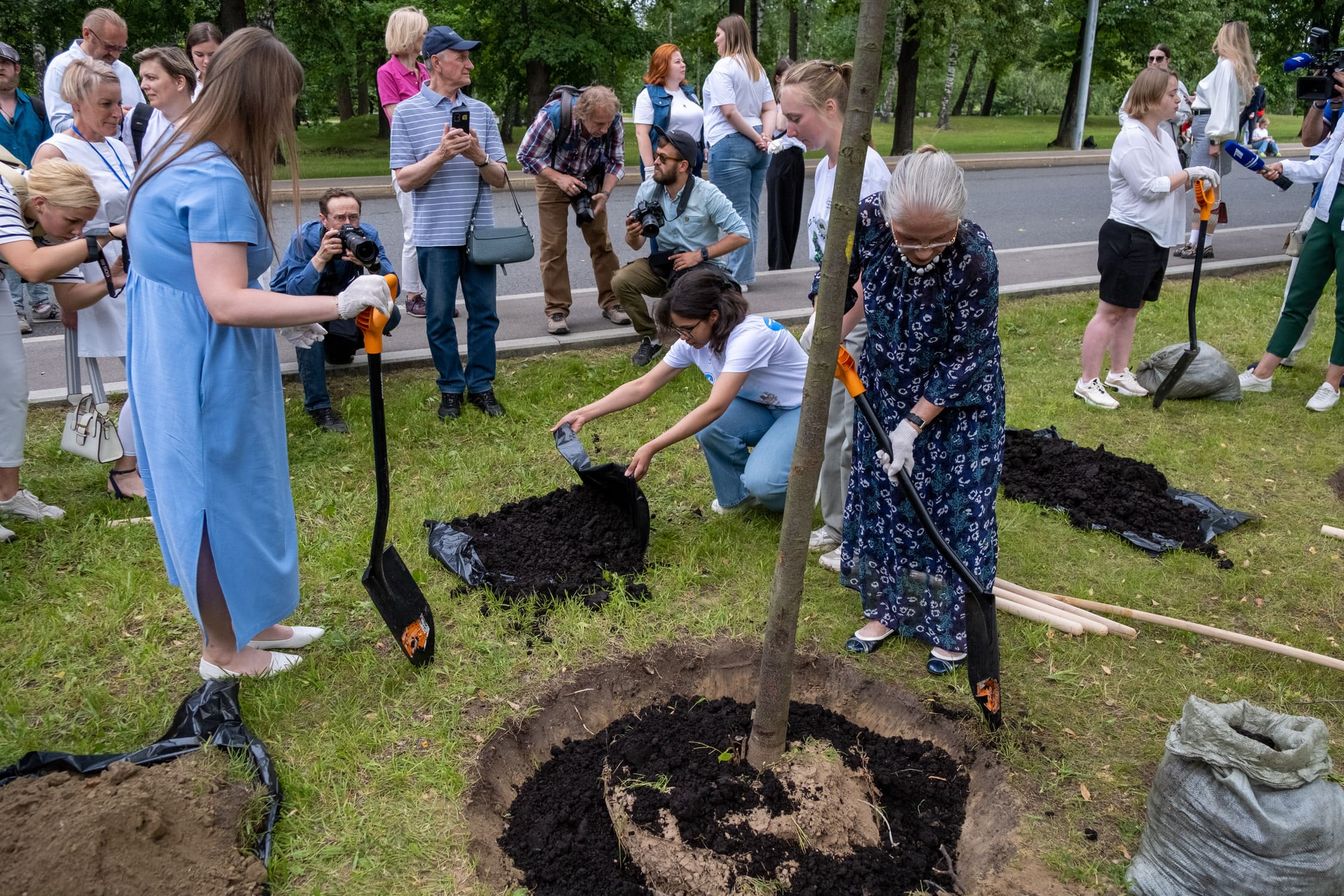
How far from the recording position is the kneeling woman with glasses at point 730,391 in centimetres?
399

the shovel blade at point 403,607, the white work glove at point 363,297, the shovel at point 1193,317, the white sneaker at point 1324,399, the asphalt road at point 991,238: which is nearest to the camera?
the white work glove at point 363,297

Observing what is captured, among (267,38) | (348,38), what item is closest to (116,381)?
(267,38)

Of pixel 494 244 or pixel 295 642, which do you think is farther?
pixel 494 244

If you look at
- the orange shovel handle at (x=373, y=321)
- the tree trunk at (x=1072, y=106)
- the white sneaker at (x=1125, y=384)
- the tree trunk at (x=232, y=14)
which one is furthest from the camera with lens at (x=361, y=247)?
the tree trunk at (x=1072, y=106)

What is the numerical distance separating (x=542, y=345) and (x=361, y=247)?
3011mm

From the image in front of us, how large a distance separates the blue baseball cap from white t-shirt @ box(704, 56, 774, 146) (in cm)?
288

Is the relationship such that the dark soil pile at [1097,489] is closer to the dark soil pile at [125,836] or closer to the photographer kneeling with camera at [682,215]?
the photographer kneeling with camera at [682,215]

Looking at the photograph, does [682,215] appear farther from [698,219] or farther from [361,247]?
[361,247]

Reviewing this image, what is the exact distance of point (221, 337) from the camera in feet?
9.52

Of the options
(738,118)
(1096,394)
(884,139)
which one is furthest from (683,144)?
→ (884,139)

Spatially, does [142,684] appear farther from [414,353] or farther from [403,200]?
[403,200]

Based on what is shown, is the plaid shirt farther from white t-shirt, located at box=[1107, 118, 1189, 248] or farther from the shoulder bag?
white t-shirt, located at box=[1107, 118, 1189, 248]

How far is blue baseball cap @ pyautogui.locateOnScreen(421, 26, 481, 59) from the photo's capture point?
17.4 feet

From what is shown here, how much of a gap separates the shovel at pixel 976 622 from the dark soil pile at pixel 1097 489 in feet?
5.78
